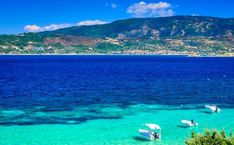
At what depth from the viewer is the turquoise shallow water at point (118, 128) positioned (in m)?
64.1

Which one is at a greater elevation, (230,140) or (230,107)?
(230,140)

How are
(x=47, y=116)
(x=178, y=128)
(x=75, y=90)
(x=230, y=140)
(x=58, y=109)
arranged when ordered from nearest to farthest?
(x=230, y=140) → (x=178, y=128) → (x=47, y=116) → (x=58, y=109) → (x=75, y=90)

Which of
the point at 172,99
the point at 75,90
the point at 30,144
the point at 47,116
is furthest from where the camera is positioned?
the point at 75,90

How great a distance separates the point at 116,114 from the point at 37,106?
2206cm

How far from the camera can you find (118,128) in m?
72.2

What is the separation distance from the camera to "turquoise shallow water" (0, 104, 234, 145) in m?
64.1

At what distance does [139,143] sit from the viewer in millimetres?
62750

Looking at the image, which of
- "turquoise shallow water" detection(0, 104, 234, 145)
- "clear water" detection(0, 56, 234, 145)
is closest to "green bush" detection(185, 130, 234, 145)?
"turquoise shallow water" detection(0, 104, 234, 145)

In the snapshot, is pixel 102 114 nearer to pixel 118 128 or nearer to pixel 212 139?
pixel 118 128

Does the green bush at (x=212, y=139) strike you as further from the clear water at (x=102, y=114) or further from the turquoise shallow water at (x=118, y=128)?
the clear water at (x=102, y=114)

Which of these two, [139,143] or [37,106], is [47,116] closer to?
[37,106]

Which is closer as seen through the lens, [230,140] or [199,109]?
[230,140]

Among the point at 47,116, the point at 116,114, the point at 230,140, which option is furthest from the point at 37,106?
the point at 230,140

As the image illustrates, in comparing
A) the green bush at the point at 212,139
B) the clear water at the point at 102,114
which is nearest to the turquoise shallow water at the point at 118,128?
the clear water at the point at 102,114
